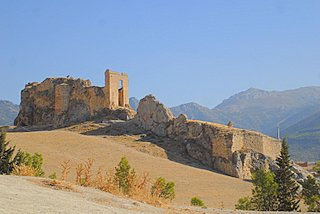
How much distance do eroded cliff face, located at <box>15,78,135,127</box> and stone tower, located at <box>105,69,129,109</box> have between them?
2.21 ft

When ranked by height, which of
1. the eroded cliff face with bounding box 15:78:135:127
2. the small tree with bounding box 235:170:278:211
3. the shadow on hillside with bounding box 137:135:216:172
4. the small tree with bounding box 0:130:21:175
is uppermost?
the eroded cliff face with bounding box 15:78:135:127

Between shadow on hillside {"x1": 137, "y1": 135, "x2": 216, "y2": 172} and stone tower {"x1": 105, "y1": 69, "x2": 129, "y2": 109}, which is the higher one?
stone tower {"x1": 105, "y1": 69, "x2": 129, "y2": 109}

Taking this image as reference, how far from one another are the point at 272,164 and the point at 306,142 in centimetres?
14051

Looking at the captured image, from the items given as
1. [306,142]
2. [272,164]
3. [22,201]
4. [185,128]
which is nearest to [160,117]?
[185,128]

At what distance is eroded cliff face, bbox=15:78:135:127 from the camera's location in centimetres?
4750

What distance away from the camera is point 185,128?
39750 millimetres

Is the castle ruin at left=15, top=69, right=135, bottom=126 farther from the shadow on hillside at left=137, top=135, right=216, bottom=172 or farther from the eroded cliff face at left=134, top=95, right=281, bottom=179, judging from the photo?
the shadow on hillside at left=137, top=135, right=216, bottom=172

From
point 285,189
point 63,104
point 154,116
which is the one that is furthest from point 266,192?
point 63,104

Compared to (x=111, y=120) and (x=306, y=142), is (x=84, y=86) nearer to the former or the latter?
(x=111, y=120)

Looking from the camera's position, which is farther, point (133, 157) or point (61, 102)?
point (61, 102)

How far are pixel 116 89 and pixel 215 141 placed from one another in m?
14.8

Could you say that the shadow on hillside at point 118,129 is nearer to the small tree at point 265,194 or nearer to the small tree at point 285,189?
the small tree at point 285,189

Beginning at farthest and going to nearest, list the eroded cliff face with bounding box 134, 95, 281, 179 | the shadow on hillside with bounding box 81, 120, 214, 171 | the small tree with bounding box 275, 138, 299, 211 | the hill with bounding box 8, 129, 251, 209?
1. the eroded cliff face with bounding box 134, 95, 281, 179
2. the shadow on hillside with bounding box 81, 120, 214, 171
3. the hill with bounding box 8, 129, 251, 209
4. the small tree with bounding box 275, 138, 299, 211

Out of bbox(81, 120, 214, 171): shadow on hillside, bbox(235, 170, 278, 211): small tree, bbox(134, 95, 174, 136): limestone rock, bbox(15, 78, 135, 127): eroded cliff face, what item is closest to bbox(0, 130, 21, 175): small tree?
bbox(235, 170, 278, 211): small tree
